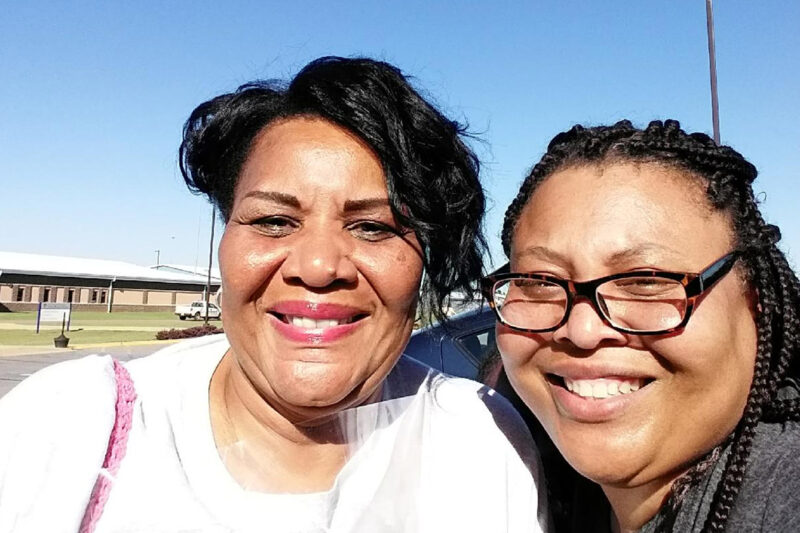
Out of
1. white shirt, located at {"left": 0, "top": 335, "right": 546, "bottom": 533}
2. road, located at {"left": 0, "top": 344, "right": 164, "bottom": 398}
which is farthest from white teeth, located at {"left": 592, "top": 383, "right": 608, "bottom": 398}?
road, located at {"left": 0, "top": 344, "right": 164, "bottom": 398}

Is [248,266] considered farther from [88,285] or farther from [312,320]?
[88,285]

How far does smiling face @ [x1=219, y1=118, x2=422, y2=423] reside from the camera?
1.65 m

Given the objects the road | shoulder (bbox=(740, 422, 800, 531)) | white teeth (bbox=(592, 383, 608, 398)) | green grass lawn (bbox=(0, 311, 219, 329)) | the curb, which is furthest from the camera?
green grass lawn (bbox=(0, 311, 219, 329))

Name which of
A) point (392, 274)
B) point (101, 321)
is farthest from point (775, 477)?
point (101, 321)

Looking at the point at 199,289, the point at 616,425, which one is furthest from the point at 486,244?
the point at 199,289

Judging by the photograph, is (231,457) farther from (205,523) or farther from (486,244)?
(486,244)

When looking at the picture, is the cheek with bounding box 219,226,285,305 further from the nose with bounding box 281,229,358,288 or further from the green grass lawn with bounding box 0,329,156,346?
the green grass lawn with bounding box 0,329,156,346

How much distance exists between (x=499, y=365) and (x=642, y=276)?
1344 mm

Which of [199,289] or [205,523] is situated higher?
[205,523]

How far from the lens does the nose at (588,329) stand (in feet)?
4.68

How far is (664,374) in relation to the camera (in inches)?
54.6

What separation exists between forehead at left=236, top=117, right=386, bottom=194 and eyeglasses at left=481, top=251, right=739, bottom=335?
20.3 inches

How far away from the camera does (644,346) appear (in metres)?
→ 1.40

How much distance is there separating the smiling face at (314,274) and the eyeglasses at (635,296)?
390 mm
